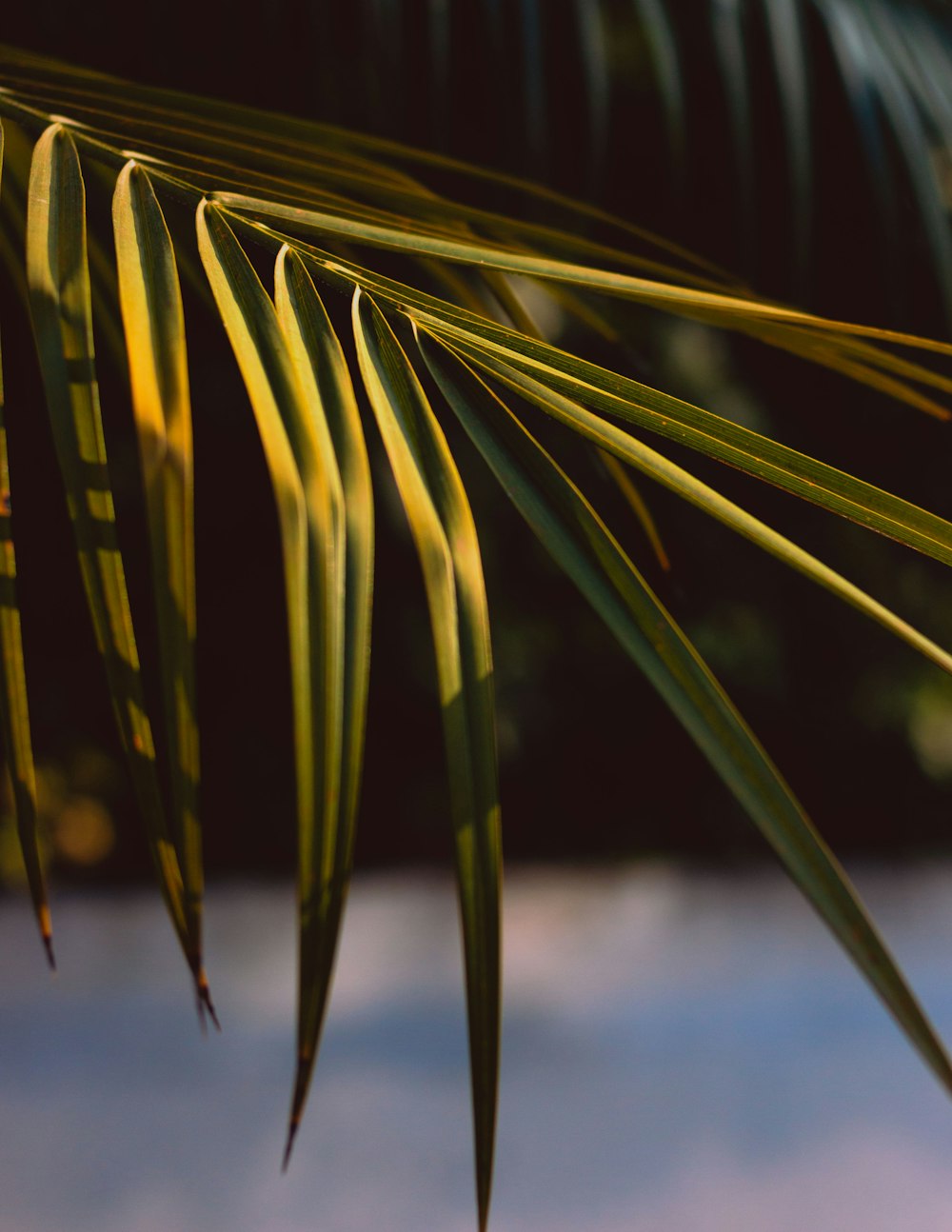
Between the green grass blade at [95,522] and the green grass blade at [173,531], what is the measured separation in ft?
0.03

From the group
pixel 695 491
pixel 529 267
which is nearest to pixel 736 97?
pixel 529 267

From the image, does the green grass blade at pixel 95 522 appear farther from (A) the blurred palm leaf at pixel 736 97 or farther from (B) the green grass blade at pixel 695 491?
(A) the blurred palm leaf at pixel 736 97

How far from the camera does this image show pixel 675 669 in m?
0.25

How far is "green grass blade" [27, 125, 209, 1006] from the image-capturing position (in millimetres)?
260

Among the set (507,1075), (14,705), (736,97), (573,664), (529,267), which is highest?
(736,97)

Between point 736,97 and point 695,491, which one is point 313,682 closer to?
point 695,491

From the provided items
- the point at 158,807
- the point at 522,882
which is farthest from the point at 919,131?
the point at 522,882

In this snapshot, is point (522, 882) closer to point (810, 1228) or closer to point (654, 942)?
point (654, 942)

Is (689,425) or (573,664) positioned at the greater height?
A: (689,425)

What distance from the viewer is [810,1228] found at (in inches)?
48.5

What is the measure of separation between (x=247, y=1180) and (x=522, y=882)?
3.92 feet

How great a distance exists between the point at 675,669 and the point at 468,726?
0.18 ft

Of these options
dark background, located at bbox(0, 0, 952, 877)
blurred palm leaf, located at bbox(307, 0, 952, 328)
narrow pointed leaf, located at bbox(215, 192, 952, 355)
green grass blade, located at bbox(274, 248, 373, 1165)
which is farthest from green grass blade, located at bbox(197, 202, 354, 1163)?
dark background, located at bbox(0, 0, 952, 877)

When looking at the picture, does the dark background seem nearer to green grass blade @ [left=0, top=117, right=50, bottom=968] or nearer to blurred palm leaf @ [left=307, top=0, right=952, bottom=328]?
blurred palm leaf @ [left=307, top=0, right=952, bottom=328]
